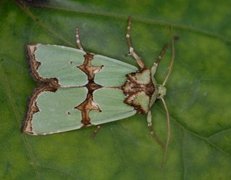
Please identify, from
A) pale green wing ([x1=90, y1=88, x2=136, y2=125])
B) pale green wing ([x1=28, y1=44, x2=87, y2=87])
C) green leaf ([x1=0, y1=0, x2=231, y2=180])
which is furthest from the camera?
pale green wing ([x1=90, y1=88, x2=136, y2=125])

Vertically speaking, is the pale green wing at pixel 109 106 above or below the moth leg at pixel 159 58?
below

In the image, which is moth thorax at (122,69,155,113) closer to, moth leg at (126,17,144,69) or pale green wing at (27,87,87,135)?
moth leg at (126,17,144,69)

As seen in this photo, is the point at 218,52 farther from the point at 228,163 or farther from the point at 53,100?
the point at 53,100

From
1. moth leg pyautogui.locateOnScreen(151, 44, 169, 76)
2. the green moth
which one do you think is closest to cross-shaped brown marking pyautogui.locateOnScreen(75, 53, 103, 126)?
the green moth

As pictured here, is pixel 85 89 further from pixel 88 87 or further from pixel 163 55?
pixel 163 55

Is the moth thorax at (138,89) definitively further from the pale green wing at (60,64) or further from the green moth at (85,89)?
the pale green wing at (60,64)

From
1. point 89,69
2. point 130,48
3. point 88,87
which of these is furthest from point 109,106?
point 130,48

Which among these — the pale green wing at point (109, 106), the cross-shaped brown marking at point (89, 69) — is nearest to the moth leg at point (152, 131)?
the pale green wing at point (109, 106)
